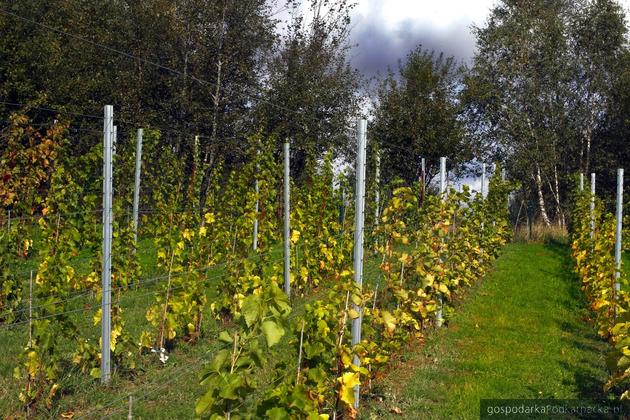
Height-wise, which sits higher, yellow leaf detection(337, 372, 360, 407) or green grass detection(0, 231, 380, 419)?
yellow leaf detection(337, 372, 360, 407)

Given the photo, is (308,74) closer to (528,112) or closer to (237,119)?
(237,119)

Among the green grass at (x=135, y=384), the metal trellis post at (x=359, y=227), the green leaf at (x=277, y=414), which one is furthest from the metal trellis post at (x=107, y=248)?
the green leaf at (x=277, y=414)

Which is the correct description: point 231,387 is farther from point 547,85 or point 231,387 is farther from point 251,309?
point 547,85

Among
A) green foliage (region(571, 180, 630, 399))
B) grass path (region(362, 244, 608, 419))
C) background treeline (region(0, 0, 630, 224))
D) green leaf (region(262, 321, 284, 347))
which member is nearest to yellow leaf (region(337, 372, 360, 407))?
grass path (region(362, 244, 608, 419))

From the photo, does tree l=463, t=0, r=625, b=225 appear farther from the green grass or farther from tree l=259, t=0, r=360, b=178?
the green grass

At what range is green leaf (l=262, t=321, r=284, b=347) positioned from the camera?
8.41 feet

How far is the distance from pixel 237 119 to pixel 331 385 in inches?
539

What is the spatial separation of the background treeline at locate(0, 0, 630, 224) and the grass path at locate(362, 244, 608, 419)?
600 centimetres

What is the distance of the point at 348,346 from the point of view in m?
4.27

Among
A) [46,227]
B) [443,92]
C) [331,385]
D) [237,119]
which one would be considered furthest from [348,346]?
[443,92]

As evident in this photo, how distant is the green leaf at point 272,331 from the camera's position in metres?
2.56

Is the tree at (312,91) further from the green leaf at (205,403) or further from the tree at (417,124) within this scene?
the green leaf at (205,403)

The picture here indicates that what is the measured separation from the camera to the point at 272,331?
2.59m

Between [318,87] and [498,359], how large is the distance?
44.1 feet
